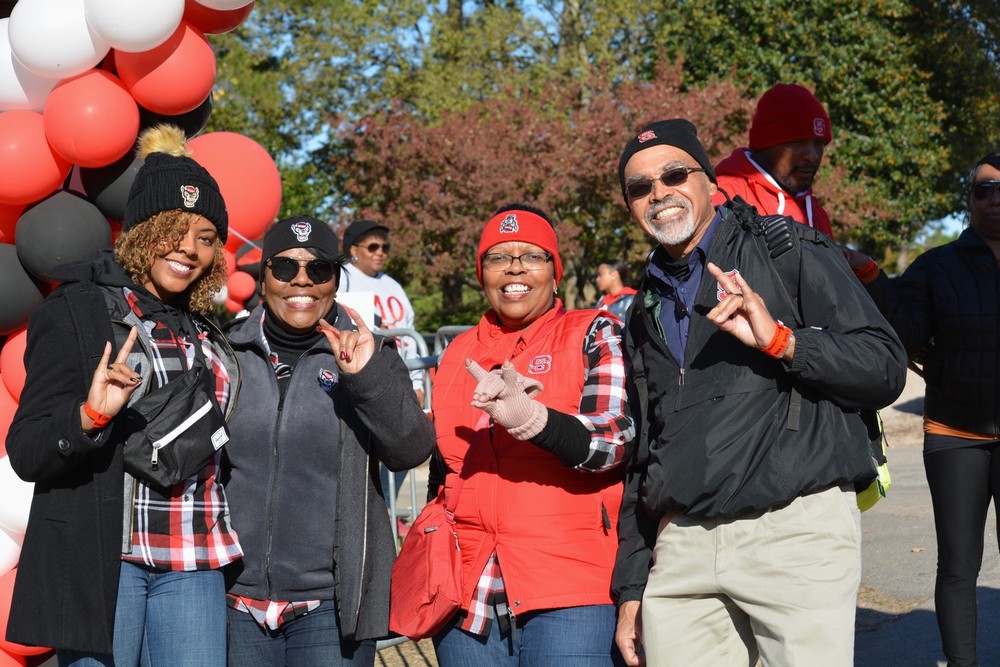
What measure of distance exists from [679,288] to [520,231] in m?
0.57

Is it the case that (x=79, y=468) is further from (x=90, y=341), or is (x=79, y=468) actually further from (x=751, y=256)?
(x=751, y=256)

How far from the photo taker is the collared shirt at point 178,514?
9.85 feet

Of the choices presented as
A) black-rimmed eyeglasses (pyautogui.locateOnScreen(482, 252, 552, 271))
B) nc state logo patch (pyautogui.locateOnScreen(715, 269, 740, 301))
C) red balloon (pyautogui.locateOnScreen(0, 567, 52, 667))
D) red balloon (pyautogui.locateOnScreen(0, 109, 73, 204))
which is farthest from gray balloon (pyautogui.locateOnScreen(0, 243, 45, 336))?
nc state logo patch (pyautogui.locateOnScreen(715, 269, 740, 301))

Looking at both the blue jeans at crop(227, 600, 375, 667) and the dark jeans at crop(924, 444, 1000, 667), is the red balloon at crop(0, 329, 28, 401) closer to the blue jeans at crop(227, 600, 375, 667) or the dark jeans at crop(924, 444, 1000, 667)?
the blue jeans at crop(227, 600, 375, 667)

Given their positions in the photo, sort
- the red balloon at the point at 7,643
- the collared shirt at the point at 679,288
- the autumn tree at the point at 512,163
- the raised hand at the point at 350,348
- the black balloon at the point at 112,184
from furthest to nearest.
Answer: the autumn tree at the point at 512,163
the black balloon at the point at 112,184
the red balloon at the point at 7,643
the raised hand at the point at 350,348
the collared shirt at the point at 679,288

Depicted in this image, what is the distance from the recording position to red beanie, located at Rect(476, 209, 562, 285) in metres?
3.32

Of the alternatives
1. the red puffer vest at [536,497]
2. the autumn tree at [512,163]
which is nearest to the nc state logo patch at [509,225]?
the red puffer vest at [536,497]

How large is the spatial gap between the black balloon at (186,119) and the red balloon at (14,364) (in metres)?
1.08

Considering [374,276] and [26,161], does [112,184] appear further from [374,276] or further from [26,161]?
[374,276]

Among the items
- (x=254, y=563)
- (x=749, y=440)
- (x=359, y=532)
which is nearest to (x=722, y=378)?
(x=749, y=440)

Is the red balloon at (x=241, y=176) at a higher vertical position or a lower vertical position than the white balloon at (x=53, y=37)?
lower

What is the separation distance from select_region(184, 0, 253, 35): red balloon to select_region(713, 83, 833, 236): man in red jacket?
7.74ft

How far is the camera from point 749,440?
2727 millimetres

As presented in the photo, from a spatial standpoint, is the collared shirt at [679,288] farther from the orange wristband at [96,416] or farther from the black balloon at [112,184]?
the black balloon at [112,184]
